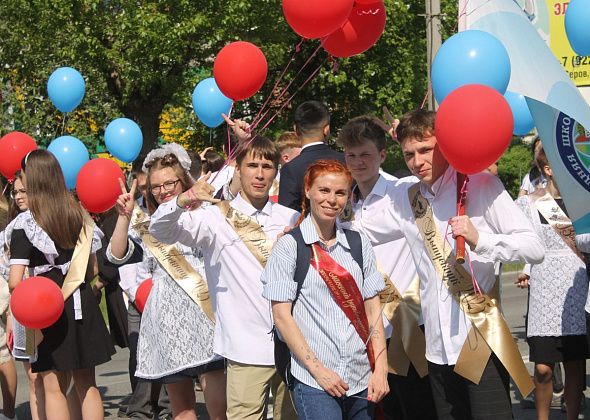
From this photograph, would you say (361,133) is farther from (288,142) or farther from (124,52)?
(124,52)

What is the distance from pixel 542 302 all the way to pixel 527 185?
1.81m

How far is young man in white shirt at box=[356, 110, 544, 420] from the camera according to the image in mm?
4906

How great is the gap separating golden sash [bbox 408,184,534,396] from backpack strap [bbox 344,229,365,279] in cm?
33

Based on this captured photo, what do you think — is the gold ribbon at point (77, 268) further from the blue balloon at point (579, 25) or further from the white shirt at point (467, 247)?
the blue balloon at point (579, 25)

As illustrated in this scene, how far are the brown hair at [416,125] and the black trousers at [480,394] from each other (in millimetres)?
1093

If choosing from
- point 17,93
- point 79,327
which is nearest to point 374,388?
point 79,327

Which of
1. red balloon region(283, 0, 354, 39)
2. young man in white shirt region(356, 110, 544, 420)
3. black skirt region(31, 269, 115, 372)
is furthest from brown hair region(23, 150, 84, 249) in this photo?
young man in white shirt region(356, 110, 544, 420)

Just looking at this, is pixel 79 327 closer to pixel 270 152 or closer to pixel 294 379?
pixel 270 152

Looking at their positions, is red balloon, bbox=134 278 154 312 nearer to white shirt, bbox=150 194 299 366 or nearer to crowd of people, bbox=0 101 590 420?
crowd of people, bbox=0 101 590 420

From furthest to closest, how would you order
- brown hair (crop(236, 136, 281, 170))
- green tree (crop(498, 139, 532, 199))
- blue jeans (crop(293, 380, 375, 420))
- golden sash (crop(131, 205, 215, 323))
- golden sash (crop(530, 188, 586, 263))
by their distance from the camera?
green tree (crop(498, 139, 532, 199)) → golden sash (crop(530, 188, 586, 263)) → golden sash (crop(131, 205, 215, 323)) → brown hair (crop(236, 136, 281, 170)) → blue jeans (crop(293, 380, 375, 420))

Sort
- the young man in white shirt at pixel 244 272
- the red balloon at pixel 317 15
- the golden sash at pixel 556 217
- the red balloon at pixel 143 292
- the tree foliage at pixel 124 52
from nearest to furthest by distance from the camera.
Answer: the red balloon at pixel 317 15 < the young man in white shirt at pixel 244 272 < the red balloon at pixel 143 292 < the golden sash at pixel 556 217 < the tree foliage at pixel 124 52

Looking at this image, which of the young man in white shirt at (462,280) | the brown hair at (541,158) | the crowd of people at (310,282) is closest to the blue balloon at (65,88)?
the crowd of people at (310,282)

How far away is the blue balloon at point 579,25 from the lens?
659cm

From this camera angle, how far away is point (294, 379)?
16.5ft
